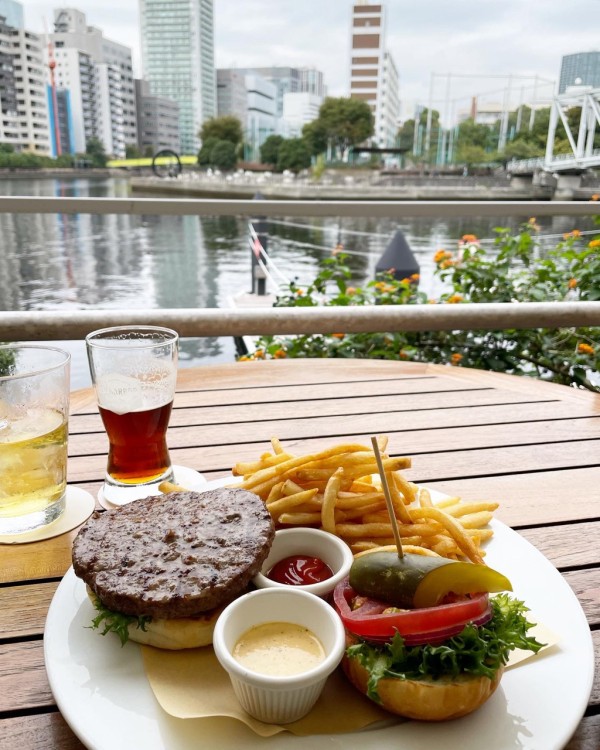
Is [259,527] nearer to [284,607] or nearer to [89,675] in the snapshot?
[284,607]

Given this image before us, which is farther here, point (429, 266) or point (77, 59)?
point (429, 266)

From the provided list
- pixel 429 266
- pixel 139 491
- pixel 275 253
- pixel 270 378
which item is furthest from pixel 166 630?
pixel 275 253

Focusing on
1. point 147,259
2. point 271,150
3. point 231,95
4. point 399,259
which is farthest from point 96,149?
point 231,95

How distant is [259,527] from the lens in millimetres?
772

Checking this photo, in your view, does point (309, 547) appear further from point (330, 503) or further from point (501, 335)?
point (501, 335)

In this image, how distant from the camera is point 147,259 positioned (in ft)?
45.3

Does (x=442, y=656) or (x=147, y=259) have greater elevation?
(x=442, y=656)

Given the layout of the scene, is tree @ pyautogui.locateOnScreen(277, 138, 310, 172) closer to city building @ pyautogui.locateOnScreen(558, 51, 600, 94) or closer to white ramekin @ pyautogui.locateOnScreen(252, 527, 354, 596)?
city building @ pyautogui.locateOnScreen(558, 51, 600, 94)

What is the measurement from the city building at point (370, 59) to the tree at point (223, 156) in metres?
37.5

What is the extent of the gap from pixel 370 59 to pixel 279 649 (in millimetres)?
98174

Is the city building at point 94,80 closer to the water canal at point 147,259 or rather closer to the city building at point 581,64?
the water canal at point 147,259

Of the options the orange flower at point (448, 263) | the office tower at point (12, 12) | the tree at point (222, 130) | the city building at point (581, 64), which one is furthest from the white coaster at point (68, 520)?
the tree at point (222, 130)

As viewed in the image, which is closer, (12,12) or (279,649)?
(279,649)

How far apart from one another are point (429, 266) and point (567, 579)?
14.9 metres
